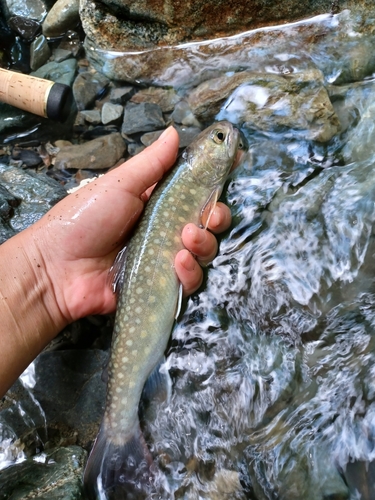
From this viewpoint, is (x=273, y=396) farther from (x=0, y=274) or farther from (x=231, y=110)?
(x=231, y=110)

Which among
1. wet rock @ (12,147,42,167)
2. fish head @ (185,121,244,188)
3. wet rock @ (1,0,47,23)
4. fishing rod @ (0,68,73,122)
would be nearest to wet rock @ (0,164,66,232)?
wet rock @ (12,147,42,167)

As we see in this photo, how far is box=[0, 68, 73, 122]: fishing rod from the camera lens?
3.43 m

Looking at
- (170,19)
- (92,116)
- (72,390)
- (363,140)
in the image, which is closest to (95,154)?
(92,116)

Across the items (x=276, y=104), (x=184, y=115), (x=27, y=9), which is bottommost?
(x=184, y=115)

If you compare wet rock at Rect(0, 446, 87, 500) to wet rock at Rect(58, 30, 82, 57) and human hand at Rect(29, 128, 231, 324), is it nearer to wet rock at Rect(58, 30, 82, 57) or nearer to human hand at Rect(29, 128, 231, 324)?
human hand at Rect(29, 128, 231, 324)

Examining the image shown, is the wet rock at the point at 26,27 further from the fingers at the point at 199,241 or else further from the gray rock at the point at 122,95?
the fingers at the point at 199,241

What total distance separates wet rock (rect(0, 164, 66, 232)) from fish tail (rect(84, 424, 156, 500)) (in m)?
1.69

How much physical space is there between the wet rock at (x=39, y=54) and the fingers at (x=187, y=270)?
2.96 m

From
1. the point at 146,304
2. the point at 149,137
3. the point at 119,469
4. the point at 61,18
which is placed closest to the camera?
the point at 119,469

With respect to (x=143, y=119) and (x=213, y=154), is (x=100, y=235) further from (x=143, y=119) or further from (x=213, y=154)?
(x=143, y=119)

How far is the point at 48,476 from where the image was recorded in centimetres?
220

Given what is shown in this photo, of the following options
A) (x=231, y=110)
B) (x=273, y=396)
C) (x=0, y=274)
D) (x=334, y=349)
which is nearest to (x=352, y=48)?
(x=231, y=110)

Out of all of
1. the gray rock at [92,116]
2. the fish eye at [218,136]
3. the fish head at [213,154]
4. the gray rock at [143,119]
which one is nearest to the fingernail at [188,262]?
the fish head at [213,154]

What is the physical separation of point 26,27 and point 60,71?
33.0 inches
